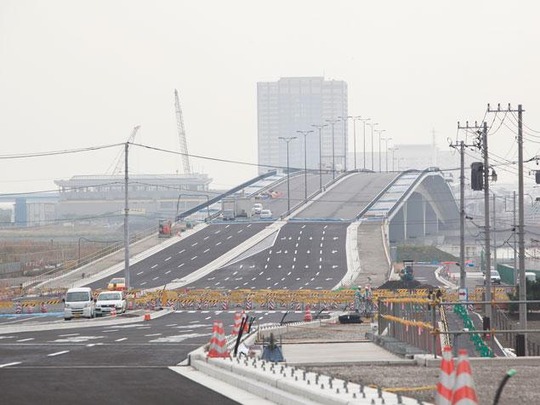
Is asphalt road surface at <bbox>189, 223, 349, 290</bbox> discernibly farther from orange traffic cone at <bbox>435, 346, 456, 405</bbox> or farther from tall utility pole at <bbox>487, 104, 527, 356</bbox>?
orange traffic cone at <bbox>435, 346, 456, 405</bbox>

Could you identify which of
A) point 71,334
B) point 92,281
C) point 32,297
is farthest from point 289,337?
point 92,281

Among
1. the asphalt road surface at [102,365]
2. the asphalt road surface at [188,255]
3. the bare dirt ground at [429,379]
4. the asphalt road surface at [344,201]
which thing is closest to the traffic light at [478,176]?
the asphalt road surface at [102,365]

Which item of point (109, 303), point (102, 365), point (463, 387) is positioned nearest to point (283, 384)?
point (463, 387)

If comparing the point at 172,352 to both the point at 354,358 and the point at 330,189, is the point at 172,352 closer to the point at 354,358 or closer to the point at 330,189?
the point at 354,358

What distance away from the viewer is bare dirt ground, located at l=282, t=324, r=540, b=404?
18406 millimetres

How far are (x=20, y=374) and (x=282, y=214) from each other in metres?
140

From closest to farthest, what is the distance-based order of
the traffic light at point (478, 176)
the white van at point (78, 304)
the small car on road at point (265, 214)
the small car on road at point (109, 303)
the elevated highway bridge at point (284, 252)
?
the traffic light at point (478, 176)
the white van at point (78, 304)
the small car on road at point (109, 303)
the elevated highway bridge at point (284, 252)
the small car on road at point (265, 214)

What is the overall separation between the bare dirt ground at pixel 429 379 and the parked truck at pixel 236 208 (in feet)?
457

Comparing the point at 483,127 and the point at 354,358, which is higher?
the point at 483,127

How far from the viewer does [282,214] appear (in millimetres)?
164750

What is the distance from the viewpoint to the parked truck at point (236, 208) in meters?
168

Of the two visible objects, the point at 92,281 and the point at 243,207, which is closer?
the point at 92,281

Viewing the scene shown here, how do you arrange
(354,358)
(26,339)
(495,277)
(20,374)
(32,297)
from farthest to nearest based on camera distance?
(495,277)
(32,297)
(26,339)
(354,358)
(20,374)

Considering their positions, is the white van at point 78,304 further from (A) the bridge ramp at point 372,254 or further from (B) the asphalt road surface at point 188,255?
(A) the bridge ramp at point 372,254
